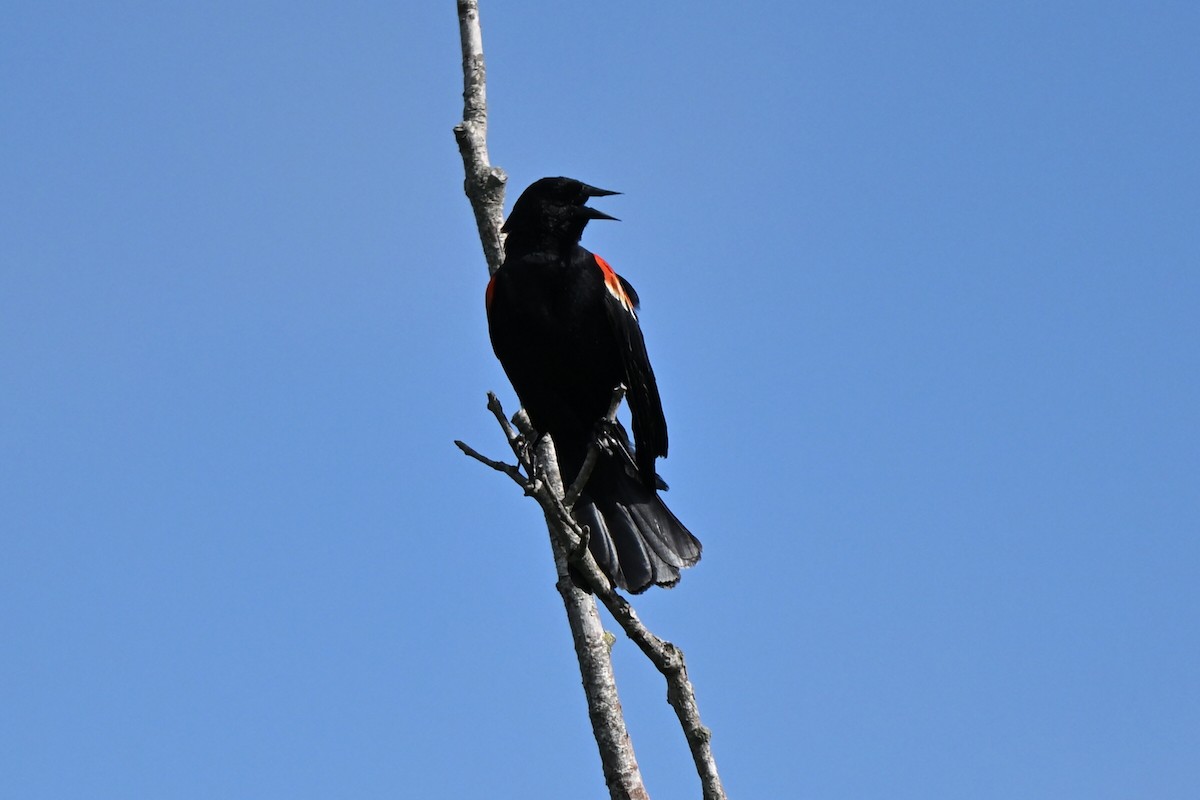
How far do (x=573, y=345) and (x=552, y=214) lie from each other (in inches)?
24.6

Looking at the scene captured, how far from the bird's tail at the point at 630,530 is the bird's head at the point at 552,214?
1.01 metres

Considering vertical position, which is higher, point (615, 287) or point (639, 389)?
point (615, 287)

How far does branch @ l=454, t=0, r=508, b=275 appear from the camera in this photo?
5.26m

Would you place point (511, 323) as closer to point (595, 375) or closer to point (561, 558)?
point (595, 375)

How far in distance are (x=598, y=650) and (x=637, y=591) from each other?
662 millimetres

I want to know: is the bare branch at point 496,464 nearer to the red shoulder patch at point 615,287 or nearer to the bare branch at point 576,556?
the bare branch at point 576,556

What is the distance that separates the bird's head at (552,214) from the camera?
18.8ft

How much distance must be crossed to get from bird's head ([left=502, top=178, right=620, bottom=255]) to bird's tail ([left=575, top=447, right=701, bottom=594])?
3.31ft

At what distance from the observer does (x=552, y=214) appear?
5.74m

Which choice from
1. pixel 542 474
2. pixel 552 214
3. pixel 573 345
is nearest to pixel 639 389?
pixel 573 345

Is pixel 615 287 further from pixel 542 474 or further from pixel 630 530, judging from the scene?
pixel 542 474

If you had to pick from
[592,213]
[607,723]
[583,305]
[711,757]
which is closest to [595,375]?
[583,305]

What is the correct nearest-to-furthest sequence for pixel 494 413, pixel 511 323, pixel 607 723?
pixel 494 413, pixel 607 723, pixel 511 323

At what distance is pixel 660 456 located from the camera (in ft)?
18.6
